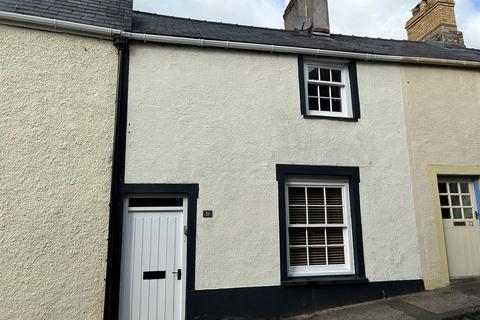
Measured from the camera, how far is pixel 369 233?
6.88 metres

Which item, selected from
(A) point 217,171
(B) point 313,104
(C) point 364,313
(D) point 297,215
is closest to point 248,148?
(A) point 217,171

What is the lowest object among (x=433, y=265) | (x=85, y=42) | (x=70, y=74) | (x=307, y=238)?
(x=433, y=265)

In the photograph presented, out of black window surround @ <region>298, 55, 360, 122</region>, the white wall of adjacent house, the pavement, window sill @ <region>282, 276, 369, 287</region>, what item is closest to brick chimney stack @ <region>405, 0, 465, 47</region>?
the white wall of adjacent house

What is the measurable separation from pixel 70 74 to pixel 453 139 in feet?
25.3

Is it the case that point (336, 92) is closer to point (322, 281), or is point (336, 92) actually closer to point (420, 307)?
point (322, 281)

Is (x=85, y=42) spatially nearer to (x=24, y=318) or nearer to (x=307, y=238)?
(x=24, y=318)

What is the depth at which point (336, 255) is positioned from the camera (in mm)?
6930

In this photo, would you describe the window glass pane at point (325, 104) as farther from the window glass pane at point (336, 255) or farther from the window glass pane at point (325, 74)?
the window glass pane at point (336, 255)

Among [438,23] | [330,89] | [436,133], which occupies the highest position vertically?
[438,23]

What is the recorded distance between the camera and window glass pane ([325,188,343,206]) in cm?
710

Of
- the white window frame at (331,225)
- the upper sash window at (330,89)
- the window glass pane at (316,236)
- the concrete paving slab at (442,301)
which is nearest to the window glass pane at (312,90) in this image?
the upper sash window at (330,89)

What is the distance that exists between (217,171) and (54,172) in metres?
2.67

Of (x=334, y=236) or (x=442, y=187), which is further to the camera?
(x=442, y=187)

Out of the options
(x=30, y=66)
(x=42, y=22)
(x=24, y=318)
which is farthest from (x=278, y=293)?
(x=42, y=22)
